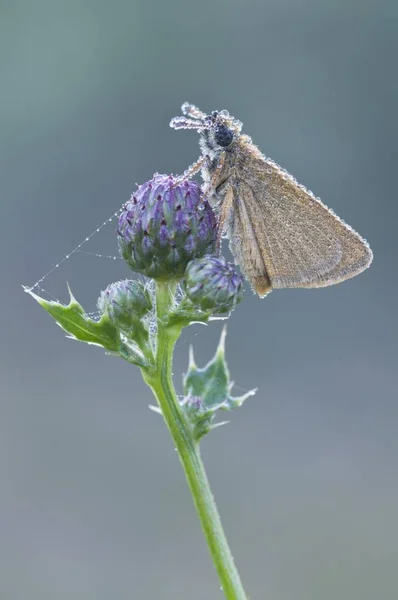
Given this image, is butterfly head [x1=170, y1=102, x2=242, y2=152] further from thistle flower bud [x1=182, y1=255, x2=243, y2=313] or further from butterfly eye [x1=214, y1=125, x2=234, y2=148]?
thistle flower bud [x1=182, y1=255, x2=243, y2=313]

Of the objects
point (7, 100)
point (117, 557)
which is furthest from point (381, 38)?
point (117, 557)

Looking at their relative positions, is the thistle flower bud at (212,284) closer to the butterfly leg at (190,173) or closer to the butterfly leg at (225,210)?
the butterfly leg at (225,210)

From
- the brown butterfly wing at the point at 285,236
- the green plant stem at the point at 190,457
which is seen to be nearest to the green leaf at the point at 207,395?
the green plant stem at the point at 190,457

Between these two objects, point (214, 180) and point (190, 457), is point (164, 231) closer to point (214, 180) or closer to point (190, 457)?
point (214, 180)

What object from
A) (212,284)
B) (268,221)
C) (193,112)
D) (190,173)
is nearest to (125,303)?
(212,284)

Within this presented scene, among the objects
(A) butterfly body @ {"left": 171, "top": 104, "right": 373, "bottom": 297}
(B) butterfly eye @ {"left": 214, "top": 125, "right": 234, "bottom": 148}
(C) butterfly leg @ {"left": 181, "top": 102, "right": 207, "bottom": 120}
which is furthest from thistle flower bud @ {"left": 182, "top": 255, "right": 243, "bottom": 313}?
(C) butterfly leg @ {"left": 181, "top": 102, "right": 207, "bottom": 120}

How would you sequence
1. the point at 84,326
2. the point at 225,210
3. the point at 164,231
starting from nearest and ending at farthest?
the point at 84,326
the point at 164,231
the point at 225,210

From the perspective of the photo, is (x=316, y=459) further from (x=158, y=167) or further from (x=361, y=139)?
(x=361, y=139)
